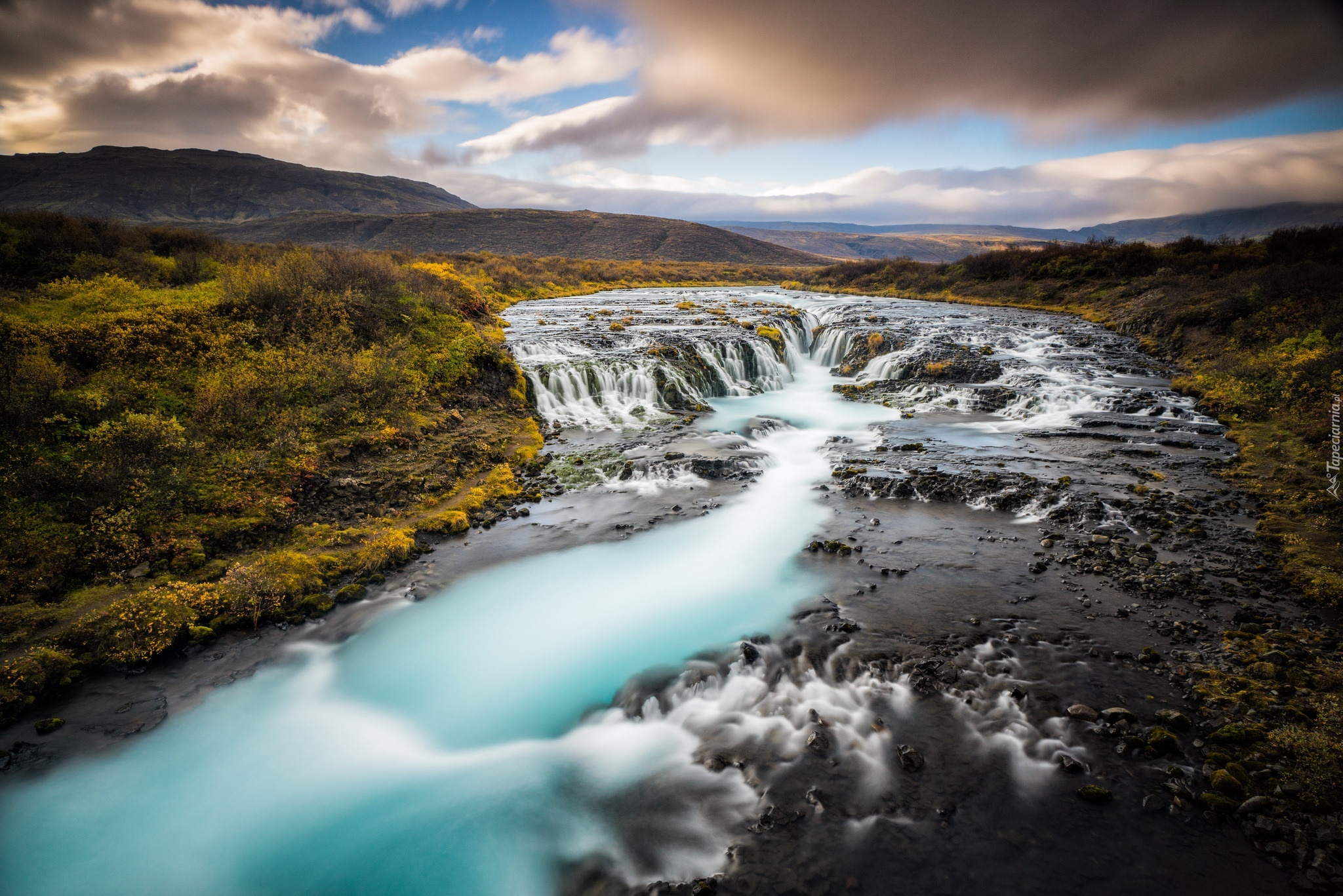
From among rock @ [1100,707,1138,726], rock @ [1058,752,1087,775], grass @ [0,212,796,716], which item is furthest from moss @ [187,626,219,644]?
rock @ [1100,707,1138,726]

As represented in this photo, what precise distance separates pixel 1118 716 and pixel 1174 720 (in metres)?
0.53

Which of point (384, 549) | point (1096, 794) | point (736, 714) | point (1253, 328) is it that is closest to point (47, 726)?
point (384, 549)

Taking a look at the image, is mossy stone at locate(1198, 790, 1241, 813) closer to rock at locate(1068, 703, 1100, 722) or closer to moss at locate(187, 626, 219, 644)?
rock at locate(1068, 703, 1100, 722)

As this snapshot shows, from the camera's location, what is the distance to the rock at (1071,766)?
18.1ft

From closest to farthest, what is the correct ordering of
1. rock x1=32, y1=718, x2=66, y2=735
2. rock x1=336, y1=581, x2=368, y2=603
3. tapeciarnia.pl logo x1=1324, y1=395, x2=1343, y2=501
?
rock x1=32, y1=718, x2=66, y2=735 < rock x1=336, y1=581, x2=368, y2=603 < tapeciarnia.pl logo x1=1324, y1=395, x2=1343, y2=501

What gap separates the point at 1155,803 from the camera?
5.07m

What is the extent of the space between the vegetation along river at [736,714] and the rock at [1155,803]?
3cm

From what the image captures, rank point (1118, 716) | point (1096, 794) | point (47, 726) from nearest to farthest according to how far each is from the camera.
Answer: point (1096, 794), point (1118, 716), point (47, 726)

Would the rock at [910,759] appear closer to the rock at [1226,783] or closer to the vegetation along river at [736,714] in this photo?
the vegetation along river at [736,714]

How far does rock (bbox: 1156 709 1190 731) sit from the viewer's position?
18.9 ft

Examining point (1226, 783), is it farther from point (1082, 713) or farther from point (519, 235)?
point (519, 235)

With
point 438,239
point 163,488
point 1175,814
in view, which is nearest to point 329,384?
point 163,488

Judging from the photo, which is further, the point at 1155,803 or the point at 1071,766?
the point at 1071,766

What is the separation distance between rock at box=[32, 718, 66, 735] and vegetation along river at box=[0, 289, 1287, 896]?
0.69 metres
